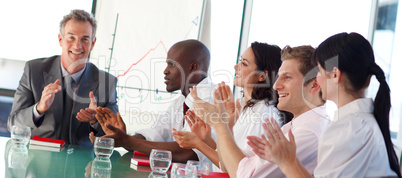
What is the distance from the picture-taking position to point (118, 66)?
483 cm

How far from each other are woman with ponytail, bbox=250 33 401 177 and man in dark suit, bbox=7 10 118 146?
174 centimetres

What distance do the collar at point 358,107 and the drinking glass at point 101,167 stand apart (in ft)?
3.52

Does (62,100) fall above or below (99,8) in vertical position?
below

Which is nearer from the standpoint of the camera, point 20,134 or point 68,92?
point 20,134

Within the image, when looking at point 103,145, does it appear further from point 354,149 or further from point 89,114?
point 354,149

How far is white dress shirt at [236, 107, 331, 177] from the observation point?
6.21 feet

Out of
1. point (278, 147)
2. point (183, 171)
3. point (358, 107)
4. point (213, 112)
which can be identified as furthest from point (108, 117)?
point (358, 107)

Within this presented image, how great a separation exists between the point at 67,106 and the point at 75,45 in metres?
0.51

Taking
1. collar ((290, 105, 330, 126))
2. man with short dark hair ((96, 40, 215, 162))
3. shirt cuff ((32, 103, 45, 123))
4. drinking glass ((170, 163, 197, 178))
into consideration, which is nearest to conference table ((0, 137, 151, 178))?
drinking glass ((170, 163, 197, 178))

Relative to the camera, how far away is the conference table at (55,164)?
1.83 meters

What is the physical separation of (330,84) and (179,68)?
5.93 ft

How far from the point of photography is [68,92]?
127 inches

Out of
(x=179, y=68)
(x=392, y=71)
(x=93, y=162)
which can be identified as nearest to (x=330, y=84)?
(x=93, y=162)

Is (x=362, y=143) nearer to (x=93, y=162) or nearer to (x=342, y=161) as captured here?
(x=342, y=161)
